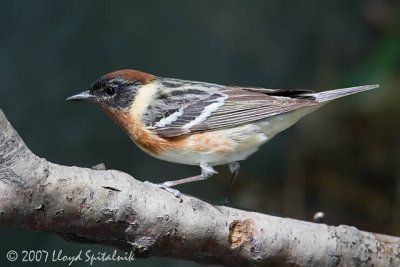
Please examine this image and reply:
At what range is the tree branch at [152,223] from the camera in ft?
8.01

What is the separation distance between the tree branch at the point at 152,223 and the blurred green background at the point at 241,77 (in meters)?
2.01

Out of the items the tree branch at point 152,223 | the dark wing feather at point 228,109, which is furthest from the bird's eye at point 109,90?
the tree branch at point 152,223

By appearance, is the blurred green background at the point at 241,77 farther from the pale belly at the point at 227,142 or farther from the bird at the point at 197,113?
the pale belly at the point at 227,142

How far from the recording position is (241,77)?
5512mm

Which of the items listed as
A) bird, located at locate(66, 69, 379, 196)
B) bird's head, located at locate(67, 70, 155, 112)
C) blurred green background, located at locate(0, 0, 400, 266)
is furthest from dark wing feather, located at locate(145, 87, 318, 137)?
blurred green background, located at locate(0, 0, 400, 266)

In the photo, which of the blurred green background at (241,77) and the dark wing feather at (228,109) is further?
the blurred green background at (241,77)

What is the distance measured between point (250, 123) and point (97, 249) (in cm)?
178

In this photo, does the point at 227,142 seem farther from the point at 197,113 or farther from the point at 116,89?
the point at 116,89

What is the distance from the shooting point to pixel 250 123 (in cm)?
373

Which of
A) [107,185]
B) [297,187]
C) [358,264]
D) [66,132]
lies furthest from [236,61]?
[107,185]

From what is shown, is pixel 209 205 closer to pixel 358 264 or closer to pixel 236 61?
pixel 358 264

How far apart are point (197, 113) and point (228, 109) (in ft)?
0.52

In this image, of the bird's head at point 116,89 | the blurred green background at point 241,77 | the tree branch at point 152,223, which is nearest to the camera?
the tree branch at point 152,223

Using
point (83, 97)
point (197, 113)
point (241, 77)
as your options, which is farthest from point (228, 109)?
point (241, 77)
